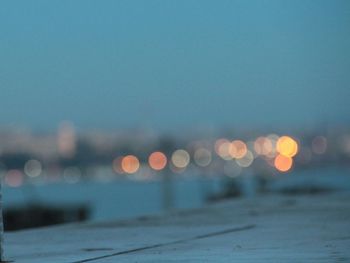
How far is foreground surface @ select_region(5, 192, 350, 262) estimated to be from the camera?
17828 millimetres

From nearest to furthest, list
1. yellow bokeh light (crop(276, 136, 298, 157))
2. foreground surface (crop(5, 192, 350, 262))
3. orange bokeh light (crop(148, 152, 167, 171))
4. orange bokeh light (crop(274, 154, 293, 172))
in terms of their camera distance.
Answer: foreground surface (crop(5, 192, 350, 262)) → yellow bokeh light (crop(276, 136, 298, 157)) → orange bokeh light (crop(148, 152, 167, 171)) → orange bokeh light (crop(274, 154, 293, 172))

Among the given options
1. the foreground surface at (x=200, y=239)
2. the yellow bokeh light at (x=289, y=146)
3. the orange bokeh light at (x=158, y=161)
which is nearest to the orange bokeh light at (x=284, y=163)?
the yellow bokeh light at (x=289, y=146)

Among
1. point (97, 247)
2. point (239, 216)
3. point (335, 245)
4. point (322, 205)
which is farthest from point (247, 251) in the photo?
point (322, 205)

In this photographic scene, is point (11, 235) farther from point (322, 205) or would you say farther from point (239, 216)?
point (322, 205)

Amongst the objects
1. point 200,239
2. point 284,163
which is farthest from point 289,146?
point 200,239

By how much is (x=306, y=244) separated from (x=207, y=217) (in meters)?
11.4

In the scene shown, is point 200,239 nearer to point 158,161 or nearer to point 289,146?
point 289,146

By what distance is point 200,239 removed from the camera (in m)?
22.0

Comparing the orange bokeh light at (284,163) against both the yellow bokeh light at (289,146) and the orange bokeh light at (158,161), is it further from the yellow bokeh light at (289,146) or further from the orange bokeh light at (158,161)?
the orange bokeh light at (158,161)

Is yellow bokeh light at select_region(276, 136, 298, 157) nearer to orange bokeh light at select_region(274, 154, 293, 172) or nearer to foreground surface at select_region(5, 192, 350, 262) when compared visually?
orange bokeh light at select_region(274, 154, 293, 172)

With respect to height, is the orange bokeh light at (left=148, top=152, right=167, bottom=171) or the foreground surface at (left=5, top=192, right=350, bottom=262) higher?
the orange bokeh light at (left=148, top=152, right=167, bottom=171)

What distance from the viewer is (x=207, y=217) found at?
3102 centimetres

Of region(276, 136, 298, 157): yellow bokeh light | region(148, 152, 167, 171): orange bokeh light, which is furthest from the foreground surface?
region(148, 152, 167, 171): orange bokeh light

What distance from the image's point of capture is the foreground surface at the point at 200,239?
58.5 feet
